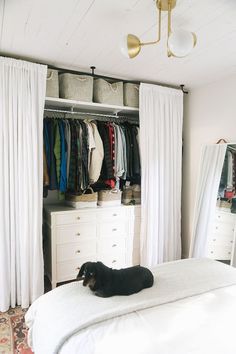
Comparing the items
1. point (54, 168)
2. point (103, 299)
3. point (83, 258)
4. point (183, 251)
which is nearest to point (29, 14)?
point (54, 168)

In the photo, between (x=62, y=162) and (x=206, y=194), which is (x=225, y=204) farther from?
(x=62, y=162)

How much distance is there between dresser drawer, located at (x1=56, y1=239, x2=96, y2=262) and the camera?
2650 mm

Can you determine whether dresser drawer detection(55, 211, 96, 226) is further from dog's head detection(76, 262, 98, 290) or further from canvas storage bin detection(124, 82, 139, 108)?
canvas storage bin detection(124, 82, 139, 108)

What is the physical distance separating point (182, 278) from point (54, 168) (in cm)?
157

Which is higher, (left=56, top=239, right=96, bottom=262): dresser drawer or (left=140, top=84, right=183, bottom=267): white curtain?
(left=140, top=84, right=183, bottom=267): white curtain

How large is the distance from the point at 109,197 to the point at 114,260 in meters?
0.73

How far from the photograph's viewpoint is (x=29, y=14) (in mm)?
1648

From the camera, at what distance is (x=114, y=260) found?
2961mm

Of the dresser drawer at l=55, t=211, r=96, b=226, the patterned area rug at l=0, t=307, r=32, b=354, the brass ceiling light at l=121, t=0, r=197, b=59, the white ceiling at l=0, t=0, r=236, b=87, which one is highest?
the white ceiling at l=0, t=0, r=236, b=87

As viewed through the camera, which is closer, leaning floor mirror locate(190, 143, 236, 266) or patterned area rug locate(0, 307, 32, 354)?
patterned area rug locate(0, 307, 32, 354)

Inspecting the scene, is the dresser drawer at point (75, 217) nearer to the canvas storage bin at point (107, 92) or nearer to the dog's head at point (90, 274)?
the dog's head at point (90, 274)

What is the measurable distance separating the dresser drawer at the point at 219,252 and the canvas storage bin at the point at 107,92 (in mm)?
1916

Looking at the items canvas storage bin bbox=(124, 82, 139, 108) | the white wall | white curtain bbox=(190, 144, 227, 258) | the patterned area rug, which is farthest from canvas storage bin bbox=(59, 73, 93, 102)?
the patterned area rug

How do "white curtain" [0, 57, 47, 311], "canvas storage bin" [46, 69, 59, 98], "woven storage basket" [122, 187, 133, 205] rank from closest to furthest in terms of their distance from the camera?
"white curtain" [0, 57, 47, 311] → "canvas storage bin" [46, 69, 59, 98] → "woven storage basket" [122, 187, 133, 205]
